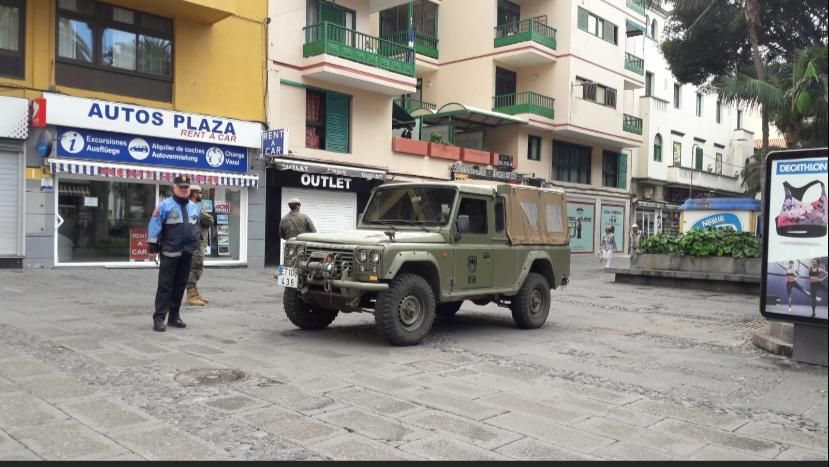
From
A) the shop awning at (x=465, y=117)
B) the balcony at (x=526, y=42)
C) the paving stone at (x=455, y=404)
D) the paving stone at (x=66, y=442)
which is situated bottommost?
the paving stone at (x=66, y=442)

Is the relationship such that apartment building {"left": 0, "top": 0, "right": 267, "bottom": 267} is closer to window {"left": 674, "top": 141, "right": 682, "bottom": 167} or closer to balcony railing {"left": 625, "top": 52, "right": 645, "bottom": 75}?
balcony railing {"left": 625, "top": 52, "right": 645, "bottom": 75}

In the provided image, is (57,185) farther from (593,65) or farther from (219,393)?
(593,65)

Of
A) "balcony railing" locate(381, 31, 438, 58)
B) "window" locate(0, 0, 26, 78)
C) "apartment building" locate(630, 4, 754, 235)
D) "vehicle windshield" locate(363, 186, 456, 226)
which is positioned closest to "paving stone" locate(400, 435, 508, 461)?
"vehicle windshield" locate(363, 186, 456, 226)

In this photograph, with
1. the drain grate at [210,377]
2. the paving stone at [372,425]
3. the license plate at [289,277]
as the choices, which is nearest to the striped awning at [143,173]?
the license plate at [289,277]

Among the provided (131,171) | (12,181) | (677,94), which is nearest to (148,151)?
(131,171)

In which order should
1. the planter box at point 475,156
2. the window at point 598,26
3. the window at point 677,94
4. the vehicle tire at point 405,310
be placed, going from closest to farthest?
1. the vehicle tire at point 405,310
2. the planter box at point 475,156
3. the window at point 598,26
4. the window at point 677,94

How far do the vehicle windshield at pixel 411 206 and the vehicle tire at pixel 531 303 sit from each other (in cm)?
183

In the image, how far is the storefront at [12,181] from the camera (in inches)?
565

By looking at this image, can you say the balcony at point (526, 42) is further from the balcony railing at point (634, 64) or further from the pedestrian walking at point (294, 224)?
the pedestrian walking at point (294, 224)

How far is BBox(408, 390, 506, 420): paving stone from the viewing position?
5.01m

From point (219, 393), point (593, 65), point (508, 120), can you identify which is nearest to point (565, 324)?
point (219, 393)

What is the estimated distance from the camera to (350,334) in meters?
8.34

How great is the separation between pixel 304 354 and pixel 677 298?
34.0 ft

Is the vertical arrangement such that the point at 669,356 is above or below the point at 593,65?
below
